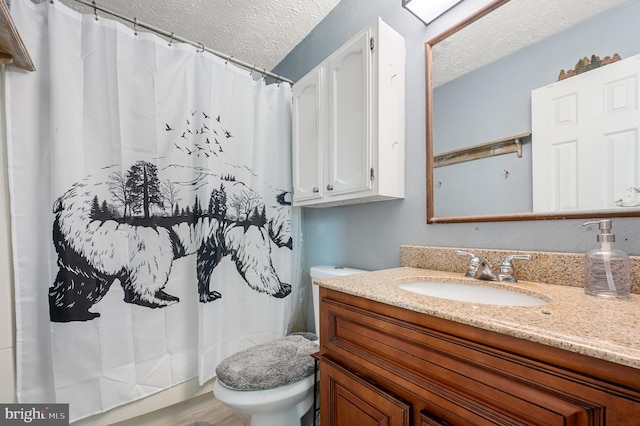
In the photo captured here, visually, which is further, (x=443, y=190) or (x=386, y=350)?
(x=443, y=190)

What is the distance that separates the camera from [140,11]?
1.52 m

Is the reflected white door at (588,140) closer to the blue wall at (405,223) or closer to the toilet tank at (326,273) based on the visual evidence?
the blue wall at (405,223)

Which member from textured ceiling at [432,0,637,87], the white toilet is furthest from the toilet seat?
textured ceiling at [432,0,637,87]

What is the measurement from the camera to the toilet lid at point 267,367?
104 cm

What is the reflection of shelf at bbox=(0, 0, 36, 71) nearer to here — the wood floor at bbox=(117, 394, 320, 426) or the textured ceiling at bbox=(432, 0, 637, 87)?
the textured ceiling at bbox=(432, 0, 637, 87)

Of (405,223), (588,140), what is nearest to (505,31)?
(588,140)

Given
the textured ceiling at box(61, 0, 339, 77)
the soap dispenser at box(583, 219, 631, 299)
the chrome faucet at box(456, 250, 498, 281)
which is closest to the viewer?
the soap dispenser at box(583, 219, 631, 299)

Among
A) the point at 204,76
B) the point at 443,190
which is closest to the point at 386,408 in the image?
the point at 443,190

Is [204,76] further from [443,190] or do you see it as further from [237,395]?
[237,395]

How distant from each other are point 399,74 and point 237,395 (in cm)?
150

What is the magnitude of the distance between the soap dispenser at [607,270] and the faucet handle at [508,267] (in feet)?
0.52

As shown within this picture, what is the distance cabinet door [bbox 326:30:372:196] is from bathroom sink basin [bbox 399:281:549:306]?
46 centimetres

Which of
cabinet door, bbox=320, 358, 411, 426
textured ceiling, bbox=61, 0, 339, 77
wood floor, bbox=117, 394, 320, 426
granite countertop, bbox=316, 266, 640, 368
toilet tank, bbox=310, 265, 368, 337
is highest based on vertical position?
textured ceiling, bbox=61, 0, 339, 77

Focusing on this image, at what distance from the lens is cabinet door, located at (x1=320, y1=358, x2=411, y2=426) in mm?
647
